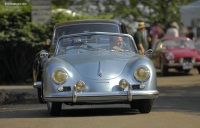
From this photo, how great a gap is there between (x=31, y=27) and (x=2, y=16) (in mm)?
892

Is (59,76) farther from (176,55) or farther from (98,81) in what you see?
(176,55)

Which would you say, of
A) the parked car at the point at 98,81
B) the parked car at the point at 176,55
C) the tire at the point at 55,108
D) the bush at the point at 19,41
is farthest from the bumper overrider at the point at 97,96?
the parked car at the point at 176,55

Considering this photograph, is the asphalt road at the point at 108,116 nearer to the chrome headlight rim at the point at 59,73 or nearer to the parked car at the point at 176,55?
the chrome headlight rim at the point at 59,73

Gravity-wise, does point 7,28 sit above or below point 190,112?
above

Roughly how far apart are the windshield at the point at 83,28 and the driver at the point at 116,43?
3017mm

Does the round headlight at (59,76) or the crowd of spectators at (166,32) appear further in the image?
the crowd of spectators at (166,32)

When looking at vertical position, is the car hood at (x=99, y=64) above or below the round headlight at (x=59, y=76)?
above

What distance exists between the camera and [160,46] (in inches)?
882

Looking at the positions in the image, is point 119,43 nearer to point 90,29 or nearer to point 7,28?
point 90,29

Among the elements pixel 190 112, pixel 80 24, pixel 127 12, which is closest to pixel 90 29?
pixel 80 24

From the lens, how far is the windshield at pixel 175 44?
72.2 feet

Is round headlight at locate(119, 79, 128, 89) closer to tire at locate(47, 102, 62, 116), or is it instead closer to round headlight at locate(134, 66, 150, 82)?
round headlight at locate(134, 66, 150, 82)

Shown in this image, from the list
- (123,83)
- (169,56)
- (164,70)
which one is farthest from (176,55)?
(123,83)

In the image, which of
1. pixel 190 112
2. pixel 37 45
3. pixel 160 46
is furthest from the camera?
pixel 160 46
